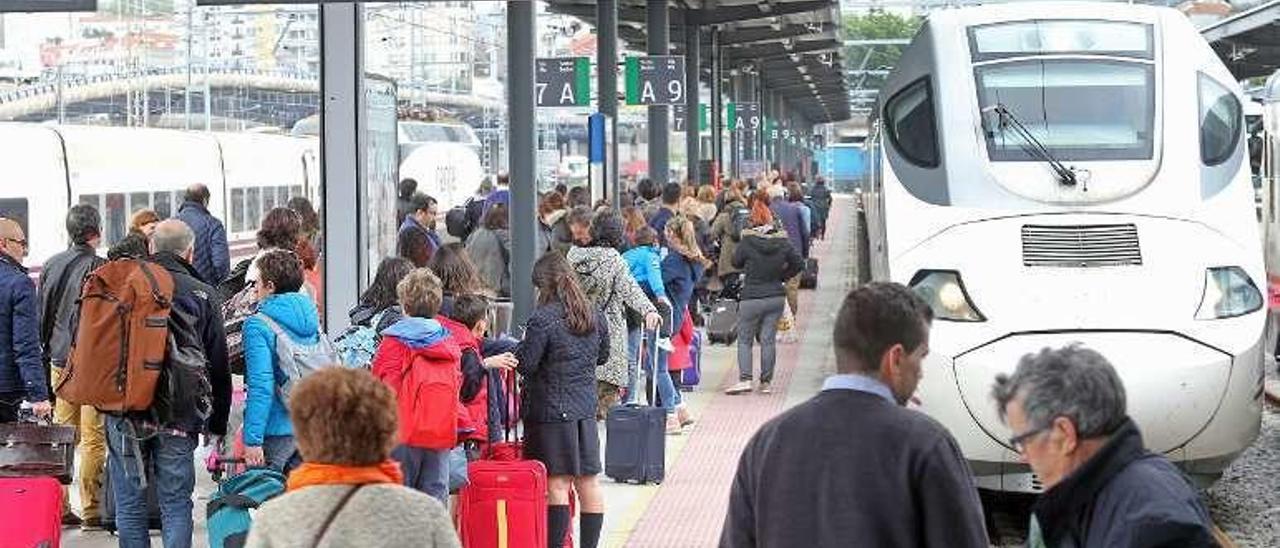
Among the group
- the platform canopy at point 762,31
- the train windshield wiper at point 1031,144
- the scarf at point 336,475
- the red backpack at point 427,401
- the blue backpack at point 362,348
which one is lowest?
the red backpack at point 427,401

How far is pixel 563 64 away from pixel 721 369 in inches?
243

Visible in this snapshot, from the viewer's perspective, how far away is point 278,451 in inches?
368

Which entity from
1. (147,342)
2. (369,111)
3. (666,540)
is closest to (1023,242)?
(666,540)

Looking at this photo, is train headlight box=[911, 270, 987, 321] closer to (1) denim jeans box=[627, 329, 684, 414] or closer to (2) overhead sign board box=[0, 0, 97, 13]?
(1) denim jeans box=[627, 329, 684, 414]

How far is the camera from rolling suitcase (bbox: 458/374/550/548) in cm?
950

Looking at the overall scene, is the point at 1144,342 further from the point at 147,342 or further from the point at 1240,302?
the point at 147,342

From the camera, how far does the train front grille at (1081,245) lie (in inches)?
460

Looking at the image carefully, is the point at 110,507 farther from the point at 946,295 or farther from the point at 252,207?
the point at 252,207

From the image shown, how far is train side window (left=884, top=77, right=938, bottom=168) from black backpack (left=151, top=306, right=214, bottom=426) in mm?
5084

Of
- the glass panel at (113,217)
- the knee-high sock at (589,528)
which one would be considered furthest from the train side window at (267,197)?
the knee-high sock at (589,528)

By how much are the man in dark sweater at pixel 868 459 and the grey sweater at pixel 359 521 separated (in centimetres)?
80

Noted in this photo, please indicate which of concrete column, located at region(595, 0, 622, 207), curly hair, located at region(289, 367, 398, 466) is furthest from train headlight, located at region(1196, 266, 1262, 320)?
concrete column, located at region(595, 0, 622, 207)

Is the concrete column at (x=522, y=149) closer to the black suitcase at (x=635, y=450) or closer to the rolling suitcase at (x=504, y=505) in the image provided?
the black suitcase at (x=635, y=450)

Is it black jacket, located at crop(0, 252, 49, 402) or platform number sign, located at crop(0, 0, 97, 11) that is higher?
platform number sign, located at crop(0, 0, 97, 11)
